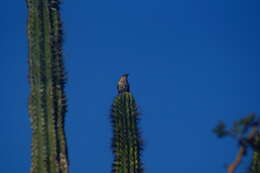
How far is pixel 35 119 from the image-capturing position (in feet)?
27.5

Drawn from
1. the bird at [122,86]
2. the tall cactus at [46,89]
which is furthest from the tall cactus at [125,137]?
the tall cactus at [46,89]

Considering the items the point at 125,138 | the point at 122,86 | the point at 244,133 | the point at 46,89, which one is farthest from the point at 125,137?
the point at 244,133

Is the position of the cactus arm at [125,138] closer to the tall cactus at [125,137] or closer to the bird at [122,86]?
the tall cactus at [125,137]

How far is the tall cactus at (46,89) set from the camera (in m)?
8.27

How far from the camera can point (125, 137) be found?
8.94 metres

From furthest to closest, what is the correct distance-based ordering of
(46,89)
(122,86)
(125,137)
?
1. (122,86)
2. (125,137)
3. (46,89)

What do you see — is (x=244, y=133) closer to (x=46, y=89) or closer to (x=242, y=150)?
(x=242, y=150)

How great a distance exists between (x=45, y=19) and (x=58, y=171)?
98.6 inches

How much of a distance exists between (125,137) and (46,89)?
5.20 feet

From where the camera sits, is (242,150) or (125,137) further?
(125,137)

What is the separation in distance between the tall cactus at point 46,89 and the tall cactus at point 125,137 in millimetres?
946

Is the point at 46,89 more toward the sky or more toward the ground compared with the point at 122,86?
more toward the ground

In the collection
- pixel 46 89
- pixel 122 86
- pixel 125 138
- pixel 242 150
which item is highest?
pixel 122 86

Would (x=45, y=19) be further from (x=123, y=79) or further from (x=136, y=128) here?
(x=136, y=128)
